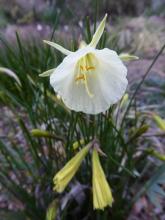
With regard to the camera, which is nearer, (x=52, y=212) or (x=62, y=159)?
(x=52, y=212)

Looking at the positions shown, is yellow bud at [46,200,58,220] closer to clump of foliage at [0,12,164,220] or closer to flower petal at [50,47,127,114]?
clump of foliage at [0,12,164,220]

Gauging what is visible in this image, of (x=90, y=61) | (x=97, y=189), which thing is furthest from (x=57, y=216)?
(x=90, y=61)

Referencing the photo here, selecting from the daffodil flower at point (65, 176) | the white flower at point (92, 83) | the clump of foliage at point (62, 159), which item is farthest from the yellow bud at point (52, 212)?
the white flower at point (92, 83)

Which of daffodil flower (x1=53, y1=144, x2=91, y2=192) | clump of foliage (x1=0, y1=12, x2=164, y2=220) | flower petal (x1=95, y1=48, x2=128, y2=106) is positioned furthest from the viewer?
clump of foliage (x1=0, y1=12, x2=164, y2=220)

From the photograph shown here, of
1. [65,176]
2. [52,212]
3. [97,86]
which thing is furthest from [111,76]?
[52,212]

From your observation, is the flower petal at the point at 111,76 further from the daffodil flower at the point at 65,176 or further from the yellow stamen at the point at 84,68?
the daffodil flower at the point at 65,176

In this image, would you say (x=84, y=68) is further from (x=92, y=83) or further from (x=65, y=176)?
(x=65, y=176)

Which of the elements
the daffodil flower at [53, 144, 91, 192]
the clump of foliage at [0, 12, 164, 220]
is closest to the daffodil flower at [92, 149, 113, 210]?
the daffodil flower at [53, 144, 91, 192]

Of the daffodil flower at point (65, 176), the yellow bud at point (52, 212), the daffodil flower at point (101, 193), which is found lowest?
the yellow bud at point (52, 212)
